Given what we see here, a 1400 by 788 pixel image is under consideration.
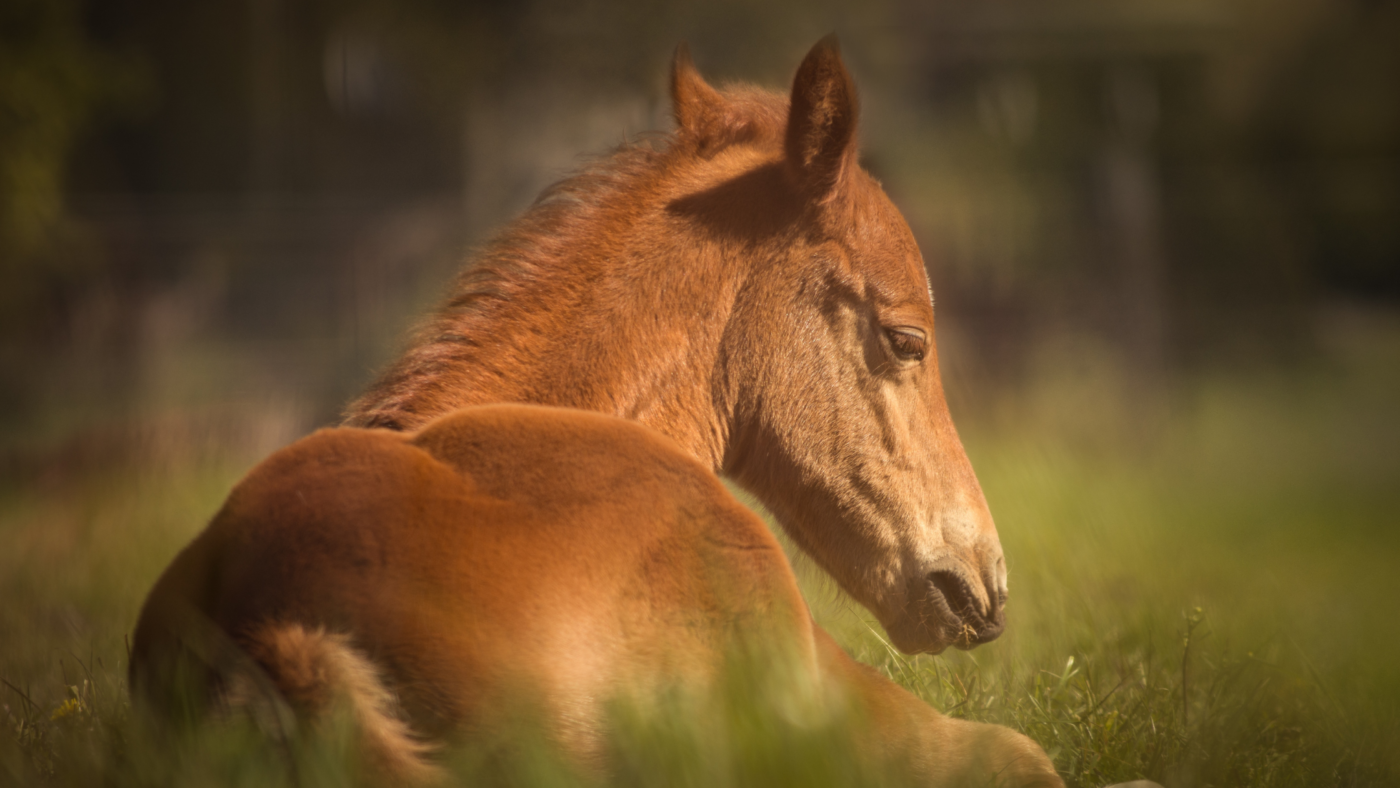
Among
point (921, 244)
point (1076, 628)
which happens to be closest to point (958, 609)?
point (1076, 628)

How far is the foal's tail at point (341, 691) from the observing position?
120 cm

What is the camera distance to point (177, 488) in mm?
5363

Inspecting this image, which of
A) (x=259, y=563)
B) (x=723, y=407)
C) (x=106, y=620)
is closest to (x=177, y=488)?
(x=106, y=620)

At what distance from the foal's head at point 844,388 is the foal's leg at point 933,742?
1.67ft

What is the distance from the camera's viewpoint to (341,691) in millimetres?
1202

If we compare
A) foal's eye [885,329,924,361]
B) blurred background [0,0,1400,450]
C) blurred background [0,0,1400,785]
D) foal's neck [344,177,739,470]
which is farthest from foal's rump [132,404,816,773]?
blurred background [0,0,1400,450]

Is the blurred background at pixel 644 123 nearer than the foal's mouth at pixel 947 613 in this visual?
No

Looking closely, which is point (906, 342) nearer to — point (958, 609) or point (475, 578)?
point (958, 609)

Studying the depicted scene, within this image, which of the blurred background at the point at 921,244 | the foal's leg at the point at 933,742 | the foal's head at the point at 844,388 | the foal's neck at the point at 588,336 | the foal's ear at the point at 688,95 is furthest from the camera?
the blurred background at the point at 921,244

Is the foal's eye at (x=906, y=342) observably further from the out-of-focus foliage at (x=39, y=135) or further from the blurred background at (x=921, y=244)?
the out-of-focus foliage at (x=39, y=135)

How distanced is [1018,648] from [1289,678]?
27.6 inches

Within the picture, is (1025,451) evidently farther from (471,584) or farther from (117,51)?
(117,51)

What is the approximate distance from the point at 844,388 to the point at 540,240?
0.75 meters

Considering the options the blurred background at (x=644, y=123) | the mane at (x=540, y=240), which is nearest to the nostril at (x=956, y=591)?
the mane at (x=540, y=240)
